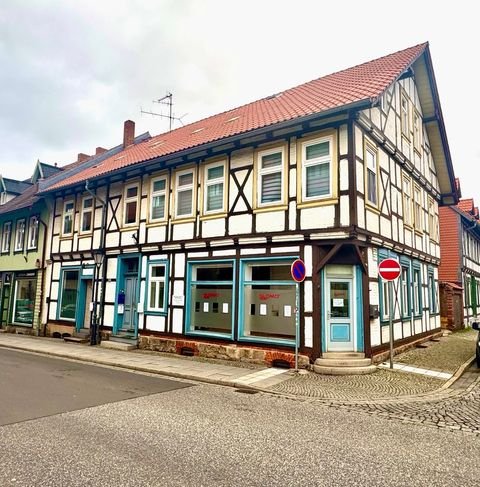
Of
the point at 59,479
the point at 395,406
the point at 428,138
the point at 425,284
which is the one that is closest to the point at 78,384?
the point at 59,479

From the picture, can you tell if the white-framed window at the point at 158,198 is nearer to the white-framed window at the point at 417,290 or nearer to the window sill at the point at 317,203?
the window sill at the point at 317,203

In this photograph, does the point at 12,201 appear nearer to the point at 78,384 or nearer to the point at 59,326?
the point at 59,326

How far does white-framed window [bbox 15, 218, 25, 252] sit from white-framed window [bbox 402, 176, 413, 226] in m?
17.9

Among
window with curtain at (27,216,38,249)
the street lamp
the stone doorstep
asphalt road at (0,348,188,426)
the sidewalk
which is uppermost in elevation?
window with curtain at (27,216,38,249)

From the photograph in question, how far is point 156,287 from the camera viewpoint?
14.3 m

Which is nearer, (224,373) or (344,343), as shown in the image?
(224,373)

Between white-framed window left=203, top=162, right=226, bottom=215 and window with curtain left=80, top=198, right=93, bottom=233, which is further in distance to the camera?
window with curtain left=80, top=198, right=93, bottom=233

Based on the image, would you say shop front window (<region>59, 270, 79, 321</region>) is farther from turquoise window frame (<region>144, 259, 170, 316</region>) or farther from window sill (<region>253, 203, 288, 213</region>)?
window sill (<region>253, 203, 288, 213</region>)

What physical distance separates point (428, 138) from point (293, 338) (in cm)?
1244

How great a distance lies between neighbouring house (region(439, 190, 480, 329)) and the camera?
21.5m

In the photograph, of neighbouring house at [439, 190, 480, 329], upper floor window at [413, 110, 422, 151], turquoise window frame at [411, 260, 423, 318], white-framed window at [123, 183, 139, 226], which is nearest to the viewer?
turquoise window frame at [411, 260, 423, 318]

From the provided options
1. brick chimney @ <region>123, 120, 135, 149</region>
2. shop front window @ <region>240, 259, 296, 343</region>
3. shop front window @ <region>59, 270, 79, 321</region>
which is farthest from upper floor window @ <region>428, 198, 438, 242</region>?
brick chimney @ <region>123, 120, 135, 149</region>

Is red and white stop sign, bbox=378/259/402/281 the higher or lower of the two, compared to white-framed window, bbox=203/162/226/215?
lower

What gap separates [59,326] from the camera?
17.5 m
